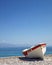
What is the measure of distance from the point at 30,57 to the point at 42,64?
5086mm

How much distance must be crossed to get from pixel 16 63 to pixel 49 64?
3.55 meters

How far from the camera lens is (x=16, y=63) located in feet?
70.4

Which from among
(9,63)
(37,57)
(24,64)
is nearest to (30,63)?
(24,64)

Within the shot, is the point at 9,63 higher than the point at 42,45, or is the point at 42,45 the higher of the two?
the point at 42,45

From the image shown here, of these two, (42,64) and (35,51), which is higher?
(35,51)

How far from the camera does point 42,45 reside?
25.3 m

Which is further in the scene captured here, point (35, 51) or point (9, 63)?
point (35, 51)

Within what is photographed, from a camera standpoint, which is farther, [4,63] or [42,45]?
[42,45]

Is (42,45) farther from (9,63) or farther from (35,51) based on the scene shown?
(9,63)

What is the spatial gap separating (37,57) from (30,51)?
3.89ft

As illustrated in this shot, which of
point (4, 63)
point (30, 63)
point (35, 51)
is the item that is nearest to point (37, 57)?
point (35, 51)

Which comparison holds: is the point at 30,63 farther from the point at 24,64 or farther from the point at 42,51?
the point at 42,51

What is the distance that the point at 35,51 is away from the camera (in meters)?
25.3

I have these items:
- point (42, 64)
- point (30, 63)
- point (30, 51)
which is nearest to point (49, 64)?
point (42, 64)
